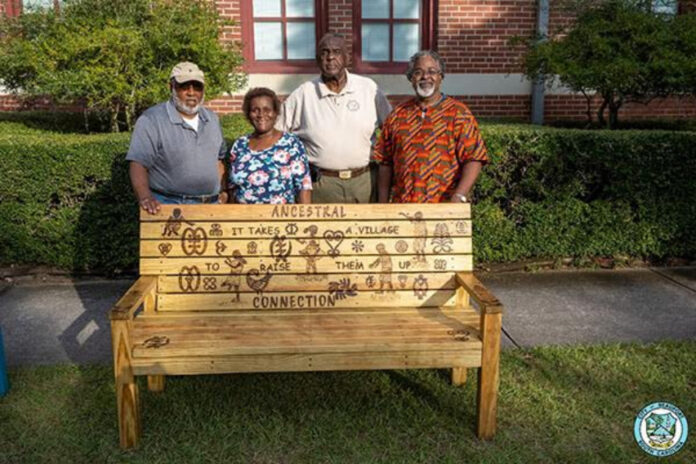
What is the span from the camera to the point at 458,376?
372 centimetres

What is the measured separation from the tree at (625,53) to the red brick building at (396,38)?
67.5 inches

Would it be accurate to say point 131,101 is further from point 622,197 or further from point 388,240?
point 622,197

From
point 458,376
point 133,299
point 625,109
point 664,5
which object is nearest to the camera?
point 133,299

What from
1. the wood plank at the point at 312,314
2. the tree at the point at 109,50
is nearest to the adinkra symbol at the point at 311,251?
the wood plank at the point at 312,314

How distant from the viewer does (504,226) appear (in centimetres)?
582

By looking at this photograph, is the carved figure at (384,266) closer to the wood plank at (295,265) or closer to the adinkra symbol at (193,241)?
the wood plank at (295,265)

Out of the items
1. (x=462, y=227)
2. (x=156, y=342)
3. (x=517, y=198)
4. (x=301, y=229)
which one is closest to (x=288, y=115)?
(x=301, y=229)

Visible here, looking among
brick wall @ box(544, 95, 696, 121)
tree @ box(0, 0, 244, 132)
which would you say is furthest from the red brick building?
tree @ box(0, 0, 244, 132)

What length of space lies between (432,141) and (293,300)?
122 cm

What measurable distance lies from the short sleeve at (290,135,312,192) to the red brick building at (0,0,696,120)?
234 inches

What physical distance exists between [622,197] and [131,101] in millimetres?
4982

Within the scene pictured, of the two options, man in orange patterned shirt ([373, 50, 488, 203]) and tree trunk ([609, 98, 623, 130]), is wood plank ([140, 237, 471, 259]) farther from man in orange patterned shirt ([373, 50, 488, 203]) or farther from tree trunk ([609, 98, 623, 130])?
tree trunk ([609, 98, 623, 130])

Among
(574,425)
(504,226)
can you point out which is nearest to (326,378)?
(574,425)

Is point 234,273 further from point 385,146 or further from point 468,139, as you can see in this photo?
point 468,139
